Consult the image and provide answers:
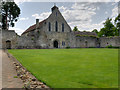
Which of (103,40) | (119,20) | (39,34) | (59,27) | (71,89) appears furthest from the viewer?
(119,20)

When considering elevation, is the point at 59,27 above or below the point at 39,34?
above

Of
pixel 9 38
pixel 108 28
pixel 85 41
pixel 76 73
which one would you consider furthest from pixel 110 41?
pixel 76 73

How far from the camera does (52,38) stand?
3438 centimetres

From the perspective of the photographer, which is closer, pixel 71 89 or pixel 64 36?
pixel 71 89

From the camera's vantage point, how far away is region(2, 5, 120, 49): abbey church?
97.2ft

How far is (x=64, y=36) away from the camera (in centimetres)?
3628

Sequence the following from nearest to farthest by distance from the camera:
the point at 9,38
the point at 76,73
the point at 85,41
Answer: the point at 76,73 < the point at 9,38 < the point at 85,41

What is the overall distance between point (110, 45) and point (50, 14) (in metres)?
21.1

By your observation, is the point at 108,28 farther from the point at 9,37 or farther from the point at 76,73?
the point at 76,73

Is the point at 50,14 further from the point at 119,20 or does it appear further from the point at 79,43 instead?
the point at 119,20

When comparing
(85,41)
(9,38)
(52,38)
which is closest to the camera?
(9,38)

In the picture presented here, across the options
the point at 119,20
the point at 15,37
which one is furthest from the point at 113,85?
the point at 119,20

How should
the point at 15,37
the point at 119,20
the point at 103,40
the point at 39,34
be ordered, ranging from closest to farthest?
the point at 15,37 → the point at 39,34 → the point at 103,40 → the point at 119,20

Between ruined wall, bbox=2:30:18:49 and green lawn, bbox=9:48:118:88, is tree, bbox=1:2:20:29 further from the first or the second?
green lawn, bbox=9:48:118:88
